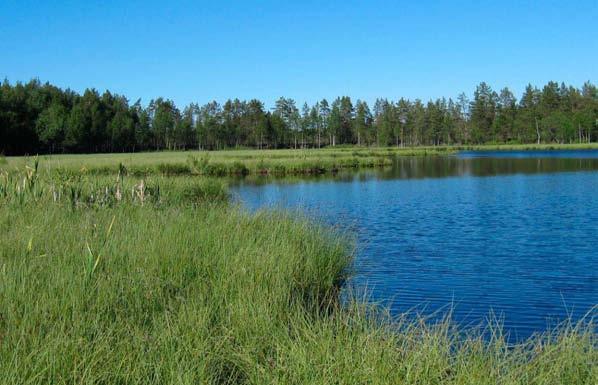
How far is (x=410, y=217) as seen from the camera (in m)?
22.7

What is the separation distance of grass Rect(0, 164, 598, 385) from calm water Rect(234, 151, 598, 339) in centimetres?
180

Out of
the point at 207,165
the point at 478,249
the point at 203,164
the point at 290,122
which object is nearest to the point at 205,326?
the point at 478,249

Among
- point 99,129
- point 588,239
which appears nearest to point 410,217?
point 588,239

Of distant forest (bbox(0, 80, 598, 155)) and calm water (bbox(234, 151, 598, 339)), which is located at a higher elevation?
distant forest (bbox(0, 80, 598, 155))

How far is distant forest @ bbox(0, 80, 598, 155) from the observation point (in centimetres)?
9556

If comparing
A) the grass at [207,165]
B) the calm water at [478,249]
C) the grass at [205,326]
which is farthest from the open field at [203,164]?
the grass at [205,326]

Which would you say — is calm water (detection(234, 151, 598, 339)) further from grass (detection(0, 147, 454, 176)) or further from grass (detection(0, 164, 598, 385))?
grass (detection(0, 147, 454, 176))

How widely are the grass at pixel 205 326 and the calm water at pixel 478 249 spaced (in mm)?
1797

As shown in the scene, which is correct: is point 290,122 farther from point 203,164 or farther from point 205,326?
point 205,326

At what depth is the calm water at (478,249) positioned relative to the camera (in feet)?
34.5

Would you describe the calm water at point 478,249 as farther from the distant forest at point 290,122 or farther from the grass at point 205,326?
the distant forest at point 290,122

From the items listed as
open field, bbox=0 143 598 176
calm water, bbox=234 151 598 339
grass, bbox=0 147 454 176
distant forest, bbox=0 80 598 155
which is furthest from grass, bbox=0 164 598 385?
distant forest, bbox=0 80 598 155

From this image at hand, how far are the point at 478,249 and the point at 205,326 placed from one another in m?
11.5

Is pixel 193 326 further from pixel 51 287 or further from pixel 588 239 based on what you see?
pixel 588 239
